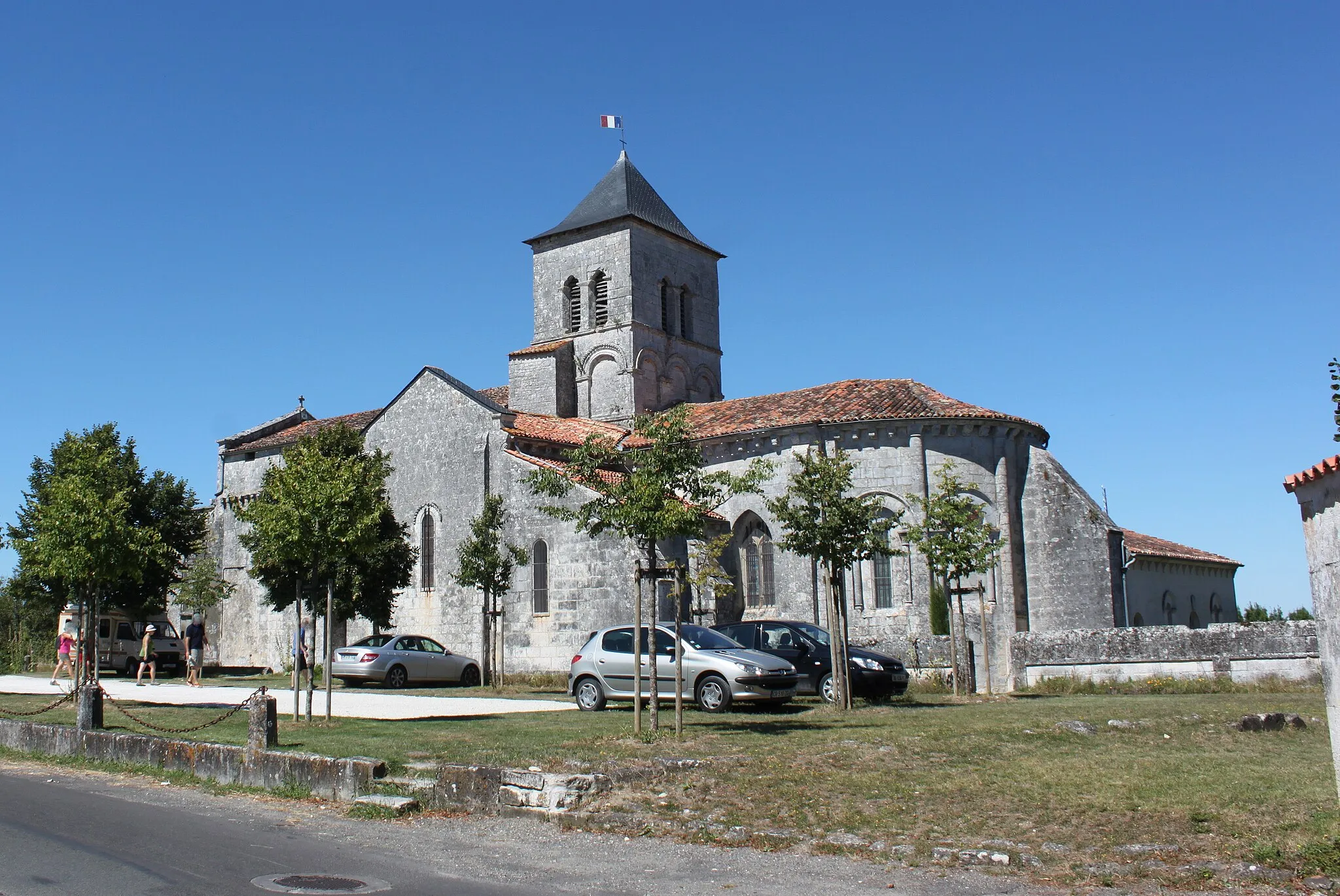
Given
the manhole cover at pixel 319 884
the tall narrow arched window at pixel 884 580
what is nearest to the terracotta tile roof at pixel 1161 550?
the tall narrow arched window at pixel 884 580

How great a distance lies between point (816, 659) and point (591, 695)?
4332 millimetres

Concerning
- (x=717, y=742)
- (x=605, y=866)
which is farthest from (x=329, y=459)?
(x=605, y=866)

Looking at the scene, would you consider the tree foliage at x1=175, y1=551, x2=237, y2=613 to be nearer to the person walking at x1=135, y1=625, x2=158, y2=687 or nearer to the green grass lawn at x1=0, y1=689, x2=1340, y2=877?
the person walking at x1=135, y1=625, x2=158, y2=687

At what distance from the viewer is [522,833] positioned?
10125 mm

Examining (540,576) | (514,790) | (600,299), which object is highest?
(600,299)

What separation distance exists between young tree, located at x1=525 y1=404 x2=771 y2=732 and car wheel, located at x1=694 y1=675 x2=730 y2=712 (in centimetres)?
267

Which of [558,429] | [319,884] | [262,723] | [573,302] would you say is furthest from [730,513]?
[319,884]

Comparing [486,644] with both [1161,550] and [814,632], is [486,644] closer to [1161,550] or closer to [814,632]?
[814,632]

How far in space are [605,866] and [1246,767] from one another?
21.5 feet

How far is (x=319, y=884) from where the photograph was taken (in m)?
7.92

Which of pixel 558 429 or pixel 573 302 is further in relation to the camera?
pixel 573 302

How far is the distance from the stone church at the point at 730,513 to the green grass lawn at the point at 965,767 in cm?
843

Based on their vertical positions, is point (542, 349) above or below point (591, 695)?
above

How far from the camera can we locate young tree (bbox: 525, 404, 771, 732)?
14.6 m
